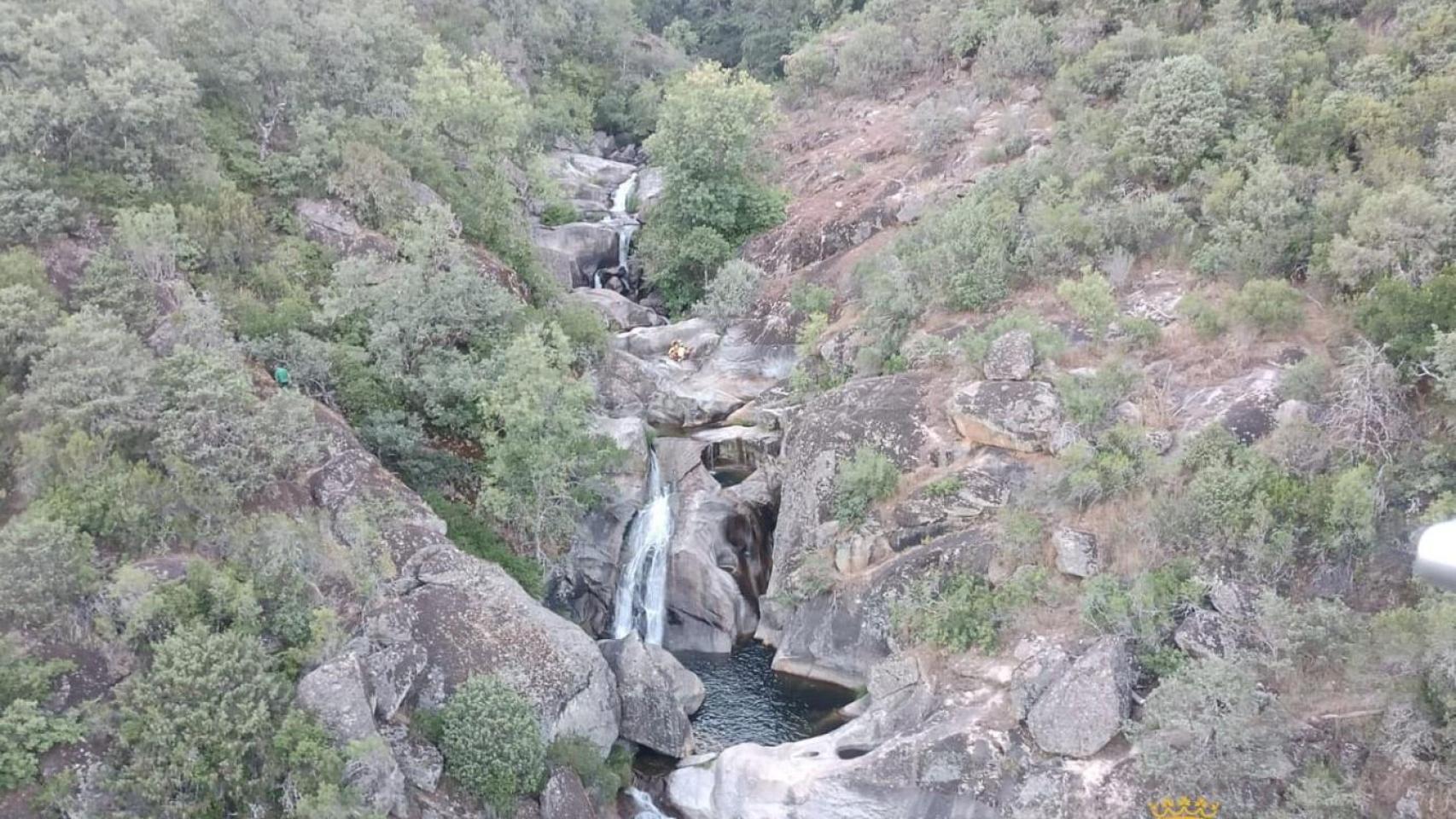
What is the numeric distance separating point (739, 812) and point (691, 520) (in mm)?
10331

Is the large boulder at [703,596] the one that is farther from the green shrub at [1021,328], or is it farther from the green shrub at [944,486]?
the green shrub at [1021,328]

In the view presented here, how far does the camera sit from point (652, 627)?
92.5 ft

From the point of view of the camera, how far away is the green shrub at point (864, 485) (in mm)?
26469

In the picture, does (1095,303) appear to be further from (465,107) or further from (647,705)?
(465,107)

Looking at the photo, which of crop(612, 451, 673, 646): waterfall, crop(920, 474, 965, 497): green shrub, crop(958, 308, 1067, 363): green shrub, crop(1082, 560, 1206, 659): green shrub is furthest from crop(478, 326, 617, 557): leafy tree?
crop(1082, 560, 1206, 659): green shrub

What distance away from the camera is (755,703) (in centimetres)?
2514

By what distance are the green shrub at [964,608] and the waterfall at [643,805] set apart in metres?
7.57

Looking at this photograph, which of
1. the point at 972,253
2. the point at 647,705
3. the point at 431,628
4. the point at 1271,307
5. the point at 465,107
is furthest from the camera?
the point at 465,107

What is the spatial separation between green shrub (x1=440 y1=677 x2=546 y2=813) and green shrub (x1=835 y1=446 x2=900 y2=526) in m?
11.1

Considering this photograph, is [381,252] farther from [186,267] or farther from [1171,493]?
[1171,493]

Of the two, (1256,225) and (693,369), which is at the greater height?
(1256,225)

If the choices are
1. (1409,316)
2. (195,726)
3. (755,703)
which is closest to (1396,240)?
(1409,316)

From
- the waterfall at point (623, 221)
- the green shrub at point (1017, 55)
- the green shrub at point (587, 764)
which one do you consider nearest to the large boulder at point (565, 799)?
the green shrub at point (587, 764)

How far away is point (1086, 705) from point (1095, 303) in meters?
12.2
